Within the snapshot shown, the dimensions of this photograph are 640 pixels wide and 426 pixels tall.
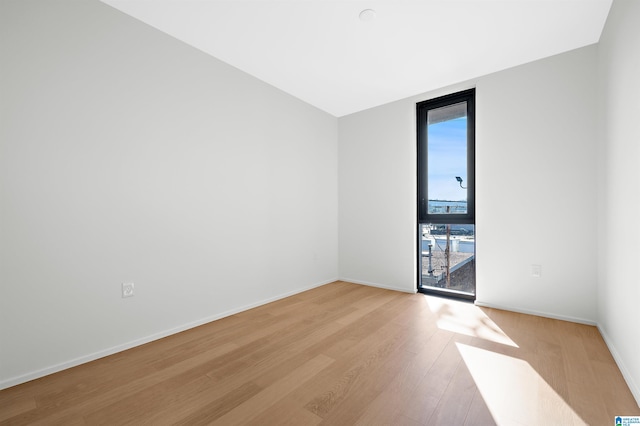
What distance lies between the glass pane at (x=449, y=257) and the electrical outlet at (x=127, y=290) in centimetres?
327

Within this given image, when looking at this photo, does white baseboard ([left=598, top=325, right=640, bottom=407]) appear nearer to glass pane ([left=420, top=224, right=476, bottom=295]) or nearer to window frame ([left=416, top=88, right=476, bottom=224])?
glass pane ([left=420, top=224, right=476, bottom=295])

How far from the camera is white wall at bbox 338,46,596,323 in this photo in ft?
8.41

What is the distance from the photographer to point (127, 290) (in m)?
2.15

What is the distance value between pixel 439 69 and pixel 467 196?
147 centimetres

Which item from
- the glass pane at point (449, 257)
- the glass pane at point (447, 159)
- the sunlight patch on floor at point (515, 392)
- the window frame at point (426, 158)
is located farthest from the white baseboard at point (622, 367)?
the glass pane at point (447, 159)

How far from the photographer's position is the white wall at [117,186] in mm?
1721

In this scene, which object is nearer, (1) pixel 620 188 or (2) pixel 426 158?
(1) pixel 620 188

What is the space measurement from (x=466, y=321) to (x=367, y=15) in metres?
2.81

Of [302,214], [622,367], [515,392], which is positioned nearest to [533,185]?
[622,367]

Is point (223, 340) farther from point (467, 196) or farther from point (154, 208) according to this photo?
point (467, 196)

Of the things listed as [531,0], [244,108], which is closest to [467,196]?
[531,0]

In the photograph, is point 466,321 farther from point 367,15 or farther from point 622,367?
point 367,15

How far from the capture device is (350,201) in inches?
169

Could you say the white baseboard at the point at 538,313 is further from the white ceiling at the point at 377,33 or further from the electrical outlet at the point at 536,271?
the white ceiling at the point at 377,33
